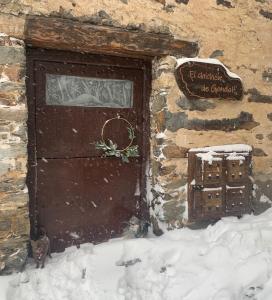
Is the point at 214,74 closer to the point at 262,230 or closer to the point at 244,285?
the point at 262,230

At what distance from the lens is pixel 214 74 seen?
3.53 meters

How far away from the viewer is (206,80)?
3500 mm

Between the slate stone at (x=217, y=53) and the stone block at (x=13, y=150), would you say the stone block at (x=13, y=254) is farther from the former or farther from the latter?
the slate stone at (x=217, y=53)

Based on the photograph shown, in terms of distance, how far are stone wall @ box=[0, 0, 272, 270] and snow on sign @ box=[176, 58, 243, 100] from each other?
8cm

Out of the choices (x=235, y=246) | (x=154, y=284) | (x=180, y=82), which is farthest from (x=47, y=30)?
(x=235, y=246)

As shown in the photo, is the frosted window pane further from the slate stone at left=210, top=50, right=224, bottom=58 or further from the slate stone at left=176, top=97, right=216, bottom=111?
the slate stone at left=210, top=50, right=224, bottom=58

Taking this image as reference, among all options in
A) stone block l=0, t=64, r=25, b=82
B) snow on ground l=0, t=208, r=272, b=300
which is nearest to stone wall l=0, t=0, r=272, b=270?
stone block l=0, t=64, r=25, b=82

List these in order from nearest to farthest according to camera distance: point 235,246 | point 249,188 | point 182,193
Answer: point 235,246
point 182,193
point 249,188

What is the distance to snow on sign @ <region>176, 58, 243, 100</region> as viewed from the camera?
11.2 ft

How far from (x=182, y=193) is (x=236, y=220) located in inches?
26.6

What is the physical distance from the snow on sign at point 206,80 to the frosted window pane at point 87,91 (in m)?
0.53

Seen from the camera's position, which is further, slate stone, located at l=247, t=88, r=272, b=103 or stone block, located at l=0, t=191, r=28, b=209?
slate stone, located at l=247, t=88, r=272, b=103

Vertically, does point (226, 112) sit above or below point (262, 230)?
above

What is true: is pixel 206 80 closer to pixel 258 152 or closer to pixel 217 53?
→ pixel 217 53
